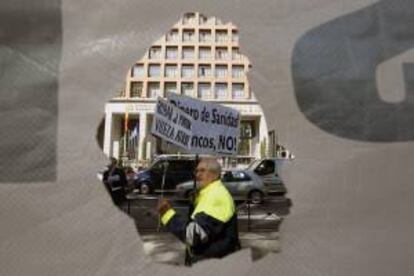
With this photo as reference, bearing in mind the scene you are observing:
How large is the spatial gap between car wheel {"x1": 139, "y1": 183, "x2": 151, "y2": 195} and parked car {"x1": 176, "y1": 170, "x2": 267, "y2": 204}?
2468 mm

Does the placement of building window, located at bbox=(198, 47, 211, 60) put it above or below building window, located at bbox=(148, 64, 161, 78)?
above

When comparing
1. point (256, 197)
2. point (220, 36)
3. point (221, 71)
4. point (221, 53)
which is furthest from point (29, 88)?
point (221, 53)

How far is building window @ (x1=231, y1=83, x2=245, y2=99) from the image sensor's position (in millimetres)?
39844

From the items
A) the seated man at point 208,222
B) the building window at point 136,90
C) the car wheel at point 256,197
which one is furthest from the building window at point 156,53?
the seated man at point 208,222

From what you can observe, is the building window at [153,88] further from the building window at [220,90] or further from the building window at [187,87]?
the building window at [220,90]

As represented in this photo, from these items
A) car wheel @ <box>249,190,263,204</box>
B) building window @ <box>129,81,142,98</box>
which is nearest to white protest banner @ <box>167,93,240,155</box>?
car wheel @ <box>249,190,263,204</box>

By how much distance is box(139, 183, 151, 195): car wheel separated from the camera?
16.1 m

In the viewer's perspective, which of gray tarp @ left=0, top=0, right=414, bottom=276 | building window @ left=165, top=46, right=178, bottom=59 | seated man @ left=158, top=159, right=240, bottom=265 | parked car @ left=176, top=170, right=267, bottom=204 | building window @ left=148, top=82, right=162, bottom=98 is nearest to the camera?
gray tarp @ left=0, top=0, right=414, bottom=276

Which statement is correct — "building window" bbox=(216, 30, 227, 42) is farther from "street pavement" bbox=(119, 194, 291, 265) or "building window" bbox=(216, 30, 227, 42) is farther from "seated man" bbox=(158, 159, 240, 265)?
"seated man" bbox=(158, 159, 240, 265)

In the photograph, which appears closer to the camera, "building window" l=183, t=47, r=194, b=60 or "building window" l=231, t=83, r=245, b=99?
"building window" l=231, t=83, r=245, b=99

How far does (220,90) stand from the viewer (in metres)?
40.4

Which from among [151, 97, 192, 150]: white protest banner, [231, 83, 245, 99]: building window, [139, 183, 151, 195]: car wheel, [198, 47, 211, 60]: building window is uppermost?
[198, 47, 211, 60]: building window

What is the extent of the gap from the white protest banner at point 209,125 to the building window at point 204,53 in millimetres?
37251

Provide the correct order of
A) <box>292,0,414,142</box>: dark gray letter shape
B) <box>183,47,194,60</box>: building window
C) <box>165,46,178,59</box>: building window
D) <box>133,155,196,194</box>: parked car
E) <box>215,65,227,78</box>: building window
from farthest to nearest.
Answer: <box>183,47,194,60</box>: building window < <box>215,65,227,78</box>: building window < <box>165,46,178,59</box>: building window < <box>133,155,196,194</box>: parked car < <box>292,0,414,142</box>: dark gray letter shape
